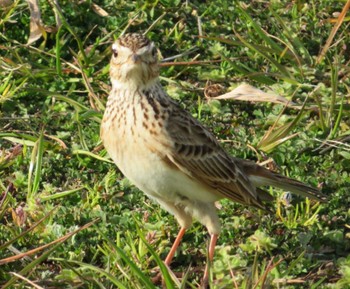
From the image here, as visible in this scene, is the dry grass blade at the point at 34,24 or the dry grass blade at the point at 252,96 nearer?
the dry grass blade at the point at 252,96

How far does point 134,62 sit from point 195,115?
2.03 meters

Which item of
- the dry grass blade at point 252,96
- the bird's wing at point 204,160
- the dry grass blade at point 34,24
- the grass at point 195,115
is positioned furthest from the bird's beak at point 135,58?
the dry grass blade at point 34,24

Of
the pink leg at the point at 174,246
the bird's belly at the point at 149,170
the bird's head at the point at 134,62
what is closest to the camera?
the bird's belly at the point at 149,170

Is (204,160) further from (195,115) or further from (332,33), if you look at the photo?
(332,33)

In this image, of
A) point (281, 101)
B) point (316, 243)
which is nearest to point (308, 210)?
point (316, 243)

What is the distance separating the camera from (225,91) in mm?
8516

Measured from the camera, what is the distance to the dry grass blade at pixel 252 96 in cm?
818

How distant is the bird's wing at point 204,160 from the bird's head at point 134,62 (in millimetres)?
262

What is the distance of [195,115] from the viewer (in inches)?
324

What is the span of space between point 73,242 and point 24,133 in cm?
138

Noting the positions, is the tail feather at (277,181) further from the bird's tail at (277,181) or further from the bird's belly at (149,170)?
the bird's belly at (149,170)

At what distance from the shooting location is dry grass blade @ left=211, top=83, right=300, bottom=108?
8.18 metres

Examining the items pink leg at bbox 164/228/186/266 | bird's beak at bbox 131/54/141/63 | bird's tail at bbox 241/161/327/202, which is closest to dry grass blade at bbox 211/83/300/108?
bird's tail at bbox 241/161/327/202

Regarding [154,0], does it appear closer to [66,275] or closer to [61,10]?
[61,10]
